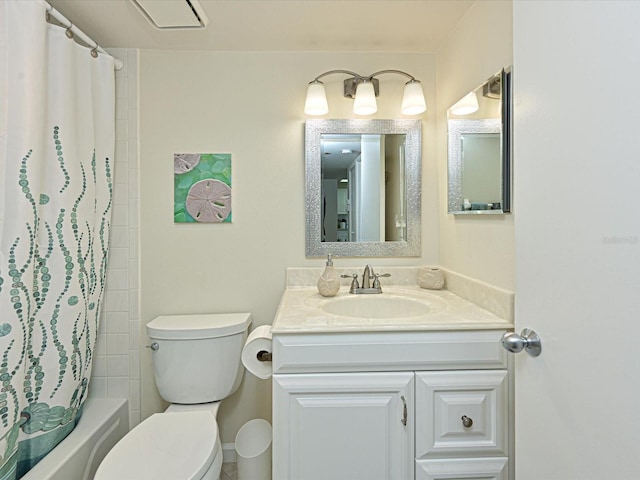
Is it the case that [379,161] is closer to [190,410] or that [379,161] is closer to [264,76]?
[264,76]

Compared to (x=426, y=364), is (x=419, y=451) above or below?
below

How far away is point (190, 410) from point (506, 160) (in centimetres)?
163

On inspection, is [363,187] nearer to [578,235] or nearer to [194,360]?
[194,360]

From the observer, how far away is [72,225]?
1490mm

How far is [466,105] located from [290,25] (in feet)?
2.75

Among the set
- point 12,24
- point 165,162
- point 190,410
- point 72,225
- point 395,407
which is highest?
point 12,24

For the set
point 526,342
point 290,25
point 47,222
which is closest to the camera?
point 526,342

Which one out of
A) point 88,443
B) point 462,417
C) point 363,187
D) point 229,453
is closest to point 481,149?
point 363,187

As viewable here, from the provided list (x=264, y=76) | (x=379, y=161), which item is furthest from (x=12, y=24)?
(x=379, y=161)

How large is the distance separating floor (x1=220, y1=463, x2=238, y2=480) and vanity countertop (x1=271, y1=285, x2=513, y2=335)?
0.94 meters

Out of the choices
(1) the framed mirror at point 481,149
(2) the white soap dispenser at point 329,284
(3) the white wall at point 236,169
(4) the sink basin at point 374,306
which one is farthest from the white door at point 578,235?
(3) the white wall at point 236,169

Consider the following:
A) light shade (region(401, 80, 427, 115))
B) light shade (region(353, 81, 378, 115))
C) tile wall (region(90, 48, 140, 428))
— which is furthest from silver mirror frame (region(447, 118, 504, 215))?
tile wall (region(90, 48, 140, 428))

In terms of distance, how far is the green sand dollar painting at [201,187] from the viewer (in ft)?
6.06

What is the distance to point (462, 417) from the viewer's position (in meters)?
1.21
